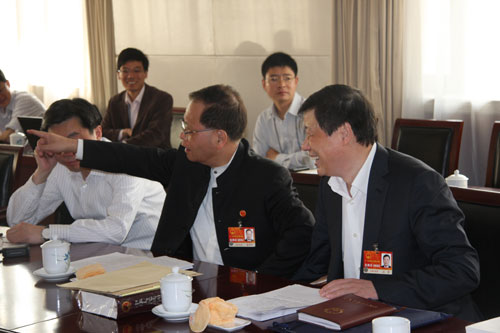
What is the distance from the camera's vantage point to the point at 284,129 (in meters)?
5.19

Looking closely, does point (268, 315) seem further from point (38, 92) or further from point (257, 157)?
point (38, 92)

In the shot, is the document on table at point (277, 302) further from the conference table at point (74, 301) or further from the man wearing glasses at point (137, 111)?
the man wearing glasses at point (137, 111)

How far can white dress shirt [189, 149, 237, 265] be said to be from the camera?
280 cm

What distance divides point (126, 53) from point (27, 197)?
10.1ft

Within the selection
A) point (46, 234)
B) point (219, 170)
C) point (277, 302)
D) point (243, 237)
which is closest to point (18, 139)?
point (46, 234)

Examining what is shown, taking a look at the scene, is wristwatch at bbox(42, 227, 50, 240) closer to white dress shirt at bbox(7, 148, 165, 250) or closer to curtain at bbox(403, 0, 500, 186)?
white dress shirt at bbox(7, 148, 165, 250)

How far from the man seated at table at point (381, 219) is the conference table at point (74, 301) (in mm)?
234

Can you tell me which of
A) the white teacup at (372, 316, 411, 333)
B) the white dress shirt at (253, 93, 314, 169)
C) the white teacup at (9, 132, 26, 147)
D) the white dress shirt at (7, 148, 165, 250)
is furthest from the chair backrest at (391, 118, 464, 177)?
the white teacup at (9, 132, 26, 147)

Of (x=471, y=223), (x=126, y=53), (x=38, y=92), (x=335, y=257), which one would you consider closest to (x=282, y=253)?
(x=335, y=257)

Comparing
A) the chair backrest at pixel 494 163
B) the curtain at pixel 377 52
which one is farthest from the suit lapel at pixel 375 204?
the curtain at pixel 377 52

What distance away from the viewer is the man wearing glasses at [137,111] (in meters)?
5.75

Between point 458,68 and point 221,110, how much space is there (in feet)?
9.46

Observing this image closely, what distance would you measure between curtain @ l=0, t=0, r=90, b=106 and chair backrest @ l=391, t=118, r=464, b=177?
5.22 meters

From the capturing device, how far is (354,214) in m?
2.25
